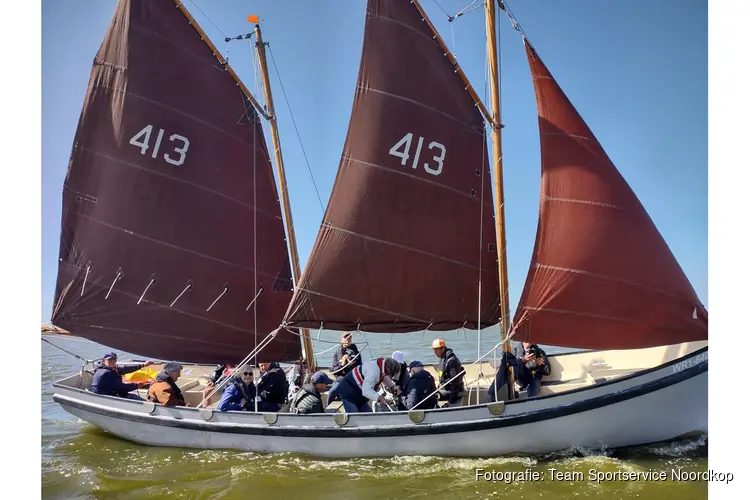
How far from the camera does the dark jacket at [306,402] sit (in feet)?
17.4

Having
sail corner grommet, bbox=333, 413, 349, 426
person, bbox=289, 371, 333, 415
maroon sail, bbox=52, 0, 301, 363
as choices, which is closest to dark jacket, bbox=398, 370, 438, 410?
sail corner grommet, bbox=333, 413, 349, 426

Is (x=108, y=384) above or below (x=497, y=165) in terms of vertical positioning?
below

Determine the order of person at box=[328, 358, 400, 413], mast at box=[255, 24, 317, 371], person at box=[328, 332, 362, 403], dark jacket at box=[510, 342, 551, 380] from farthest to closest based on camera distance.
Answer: mast at box=[255, 24, 317, 371] < person at box=[328, 332, 362, 403] < dark jacket at box=[510, 342, 551, 380] < person at box=[328, 358, 400, 413]

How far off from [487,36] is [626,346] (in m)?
3.54

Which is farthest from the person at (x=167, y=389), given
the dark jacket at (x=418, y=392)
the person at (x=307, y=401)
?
the dark jacket at (x=418, y=392)

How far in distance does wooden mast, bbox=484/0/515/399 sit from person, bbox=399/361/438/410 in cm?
99

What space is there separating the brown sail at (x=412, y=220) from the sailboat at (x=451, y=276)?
2 centimetres

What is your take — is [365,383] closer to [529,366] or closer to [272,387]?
[272,387]

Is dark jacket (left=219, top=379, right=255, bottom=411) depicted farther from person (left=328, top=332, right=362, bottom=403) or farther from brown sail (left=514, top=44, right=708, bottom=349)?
brown sail (left=514, top=44, right=708, bottom=349)

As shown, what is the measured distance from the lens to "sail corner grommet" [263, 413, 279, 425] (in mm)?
5289

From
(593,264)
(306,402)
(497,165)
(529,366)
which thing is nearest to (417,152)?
(497,165)

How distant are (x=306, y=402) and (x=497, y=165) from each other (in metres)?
3.20

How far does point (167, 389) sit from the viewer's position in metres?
5.79
